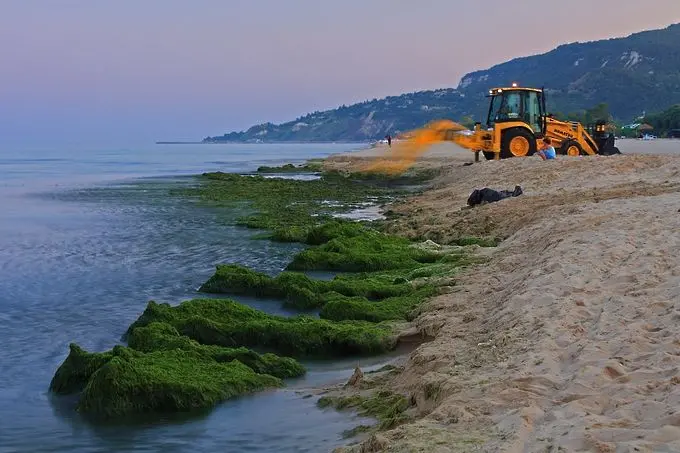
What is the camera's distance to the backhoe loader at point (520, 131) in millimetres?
30688

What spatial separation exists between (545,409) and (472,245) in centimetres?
984

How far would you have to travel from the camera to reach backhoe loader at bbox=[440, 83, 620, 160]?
30688 millimetres

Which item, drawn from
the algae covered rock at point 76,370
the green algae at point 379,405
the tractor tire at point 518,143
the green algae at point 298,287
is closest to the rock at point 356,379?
the green algae at point 379,405

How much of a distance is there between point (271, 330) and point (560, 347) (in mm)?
4155

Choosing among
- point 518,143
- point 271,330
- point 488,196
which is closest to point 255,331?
point 271,330

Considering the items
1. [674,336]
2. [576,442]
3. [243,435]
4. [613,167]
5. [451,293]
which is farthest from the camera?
[613,167]

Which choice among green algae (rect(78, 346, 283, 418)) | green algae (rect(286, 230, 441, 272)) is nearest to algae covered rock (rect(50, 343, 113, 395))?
green algae (rect(78, 346, 283, 418))

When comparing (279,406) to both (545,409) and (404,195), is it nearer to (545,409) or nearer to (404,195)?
(545,409)

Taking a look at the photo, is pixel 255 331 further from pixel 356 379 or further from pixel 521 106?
pixel 521 106

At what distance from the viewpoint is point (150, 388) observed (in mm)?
7113

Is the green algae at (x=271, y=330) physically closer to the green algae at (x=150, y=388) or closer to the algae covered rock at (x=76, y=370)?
the green algae at (x=150, y=388)

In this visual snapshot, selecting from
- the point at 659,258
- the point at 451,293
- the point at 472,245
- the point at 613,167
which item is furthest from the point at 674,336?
the point at 613,167

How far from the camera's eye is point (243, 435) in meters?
6.42

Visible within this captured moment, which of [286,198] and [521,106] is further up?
[521,106]
